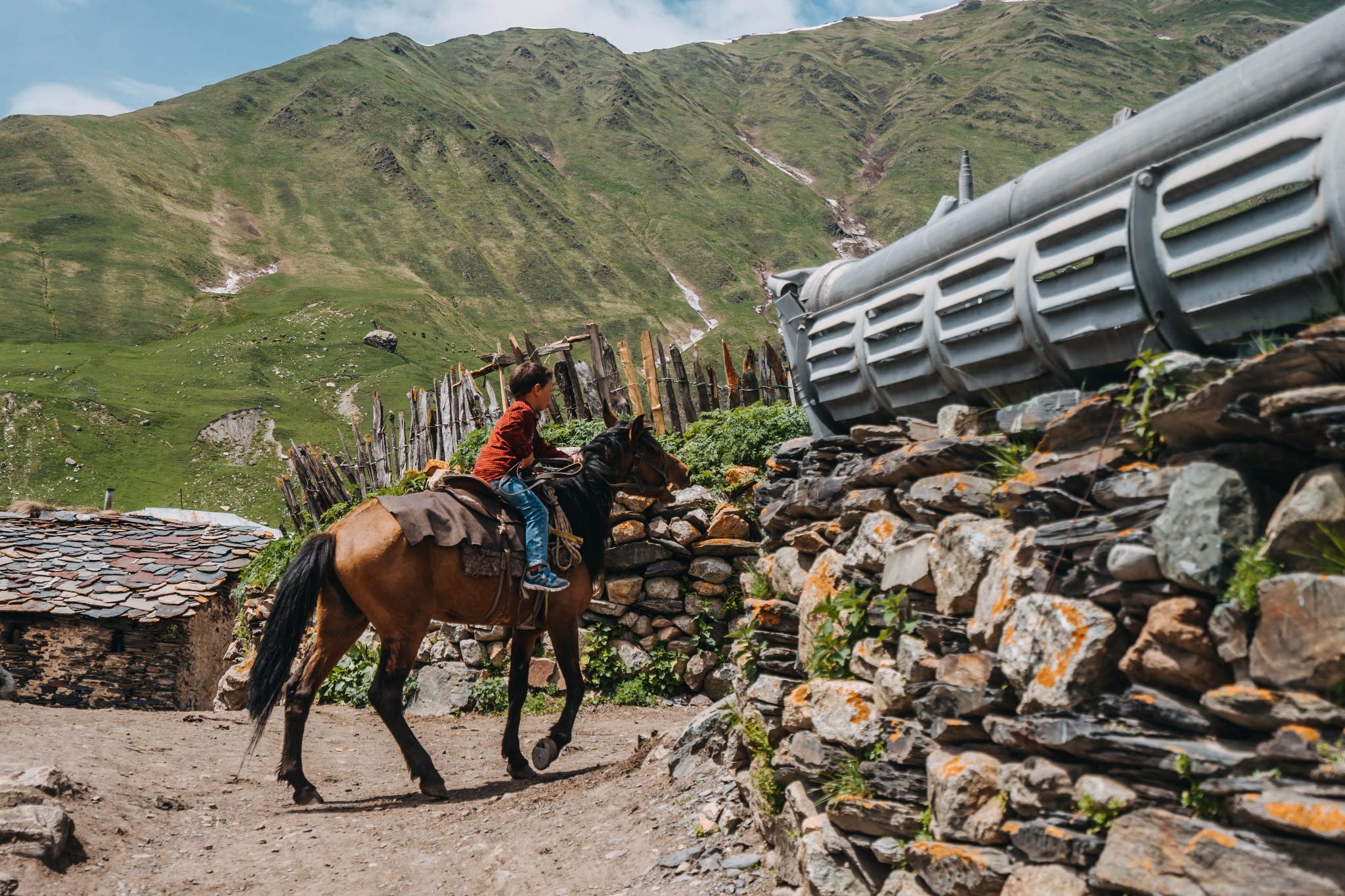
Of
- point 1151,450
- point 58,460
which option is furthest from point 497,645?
point 58,460

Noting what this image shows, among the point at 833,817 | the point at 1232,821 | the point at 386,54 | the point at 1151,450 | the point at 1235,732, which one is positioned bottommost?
the point at 833,817

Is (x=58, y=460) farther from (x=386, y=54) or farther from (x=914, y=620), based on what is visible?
(x=386, y=54)

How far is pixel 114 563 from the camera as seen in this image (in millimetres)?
20172

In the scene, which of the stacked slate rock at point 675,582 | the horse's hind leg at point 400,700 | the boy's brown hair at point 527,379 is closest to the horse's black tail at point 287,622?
the horse's hind leg at point 400,700

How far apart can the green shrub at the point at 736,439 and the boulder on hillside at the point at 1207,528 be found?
710 centimetres

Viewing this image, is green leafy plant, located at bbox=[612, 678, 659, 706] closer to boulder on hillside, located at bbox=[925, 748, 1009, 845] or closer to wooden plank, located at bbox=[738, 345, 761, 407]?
wooden plank, located at bbox=[738, 345, 761, 407]

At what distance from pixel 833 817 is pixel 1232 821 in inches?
71.3

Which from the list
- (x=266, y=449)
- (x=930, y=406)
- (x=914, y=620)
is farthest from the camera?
(x=266, y=449)

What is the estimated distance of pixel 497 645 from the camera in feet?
33.7

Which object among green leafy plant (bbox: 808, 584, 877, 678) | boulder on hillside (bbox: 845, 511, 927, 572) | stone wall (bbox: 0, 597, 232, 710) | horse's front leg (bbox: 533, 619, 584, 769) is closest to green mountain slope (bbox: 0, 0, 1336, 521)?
stone wall (bbox: 0, 597, 232, 710)

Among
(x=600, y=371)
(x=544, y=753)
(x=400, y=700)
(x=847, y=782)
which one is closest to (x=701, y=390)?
(x=600, y=371)

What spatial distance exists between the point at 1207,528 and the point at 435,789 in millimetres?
5976

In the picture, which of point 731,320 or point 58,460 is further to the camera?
point 731,320

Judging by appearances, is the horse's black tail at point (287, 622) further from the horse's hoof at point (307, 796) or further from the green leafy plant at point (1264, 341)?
the green leafy plant at point (1264, 341)
